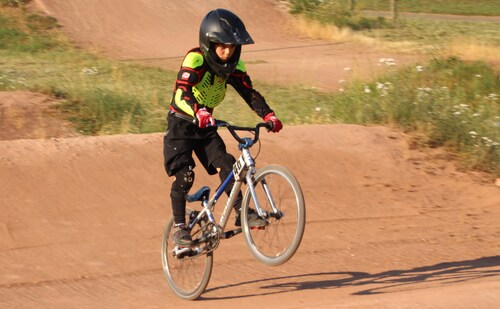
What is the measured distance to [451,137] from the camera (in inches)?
464

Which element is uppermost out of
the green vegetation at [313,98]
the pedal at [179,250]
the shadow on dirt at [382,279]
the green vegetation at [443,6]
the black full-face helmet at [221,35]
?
the black full-face helmet at [221,35]

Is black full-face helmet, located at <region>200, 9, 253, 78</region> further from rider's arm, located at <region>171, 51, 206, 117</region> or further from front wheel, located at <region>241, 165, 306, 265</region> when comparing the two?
front wheel, located at <region>241, 165, 306, 265</region>

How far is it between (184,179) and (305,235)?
2492mm

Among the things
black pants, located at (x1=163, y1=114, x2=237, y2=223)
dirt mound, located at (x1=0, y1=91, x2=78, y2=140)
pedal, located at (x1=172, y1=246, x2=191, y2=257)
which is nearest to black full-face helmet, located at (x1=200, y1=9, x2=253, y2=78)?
black pants, located at (x1=163, y1=114, x2=237, y2=223)

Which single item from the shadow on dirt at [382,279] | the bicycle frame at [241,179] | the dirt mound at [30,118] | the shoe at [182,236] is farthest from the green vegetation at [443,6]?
the bicycle frame at [241,179]

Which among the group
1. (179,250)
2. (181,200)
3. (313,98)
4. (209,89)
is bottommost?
(313,98)

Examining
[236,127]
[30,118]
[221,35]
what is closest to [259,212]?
[236,127]

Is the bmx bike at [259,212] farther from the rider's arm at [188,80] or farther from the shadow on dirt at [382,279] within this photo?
the shadow on dirt at [382,279]

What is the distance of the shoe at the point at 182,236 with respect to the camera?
6.89 metres

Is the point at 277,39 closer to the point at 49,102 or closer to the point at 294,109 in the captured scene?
the point at 294,109

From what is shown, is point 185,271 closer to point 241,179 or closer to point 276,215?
point 241,179

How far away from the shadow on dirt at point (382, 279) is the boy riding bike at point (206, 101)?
100 centimetres

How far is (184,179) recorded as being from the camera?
6.88m

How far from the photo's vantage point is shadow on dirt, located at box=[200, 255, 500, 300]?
7.33 meters
